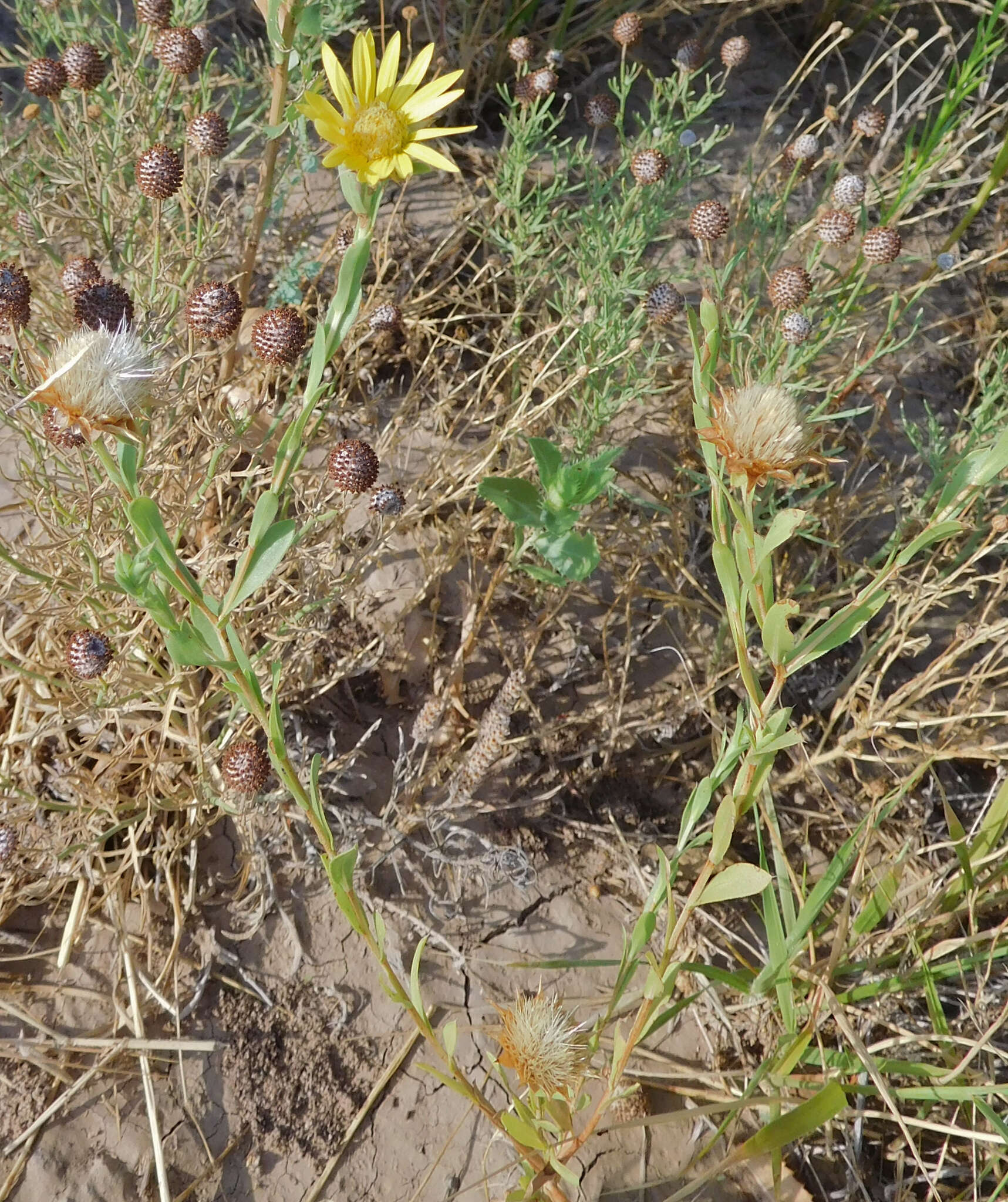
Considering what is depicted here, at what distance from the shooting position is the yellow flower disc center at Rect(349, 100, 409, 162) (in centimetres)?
118

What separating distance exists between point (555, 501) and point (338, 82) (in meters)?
0.71

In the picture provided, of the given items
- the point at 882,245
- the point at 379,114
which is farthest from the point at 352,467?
the point at 882,245

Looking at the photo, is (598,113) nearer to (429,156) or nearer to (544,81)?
(544,81)

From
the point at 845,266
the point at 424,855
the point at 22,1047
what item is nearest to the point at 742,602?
the point at 424,855

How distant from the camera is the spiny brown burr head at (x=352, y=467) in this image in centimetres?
158

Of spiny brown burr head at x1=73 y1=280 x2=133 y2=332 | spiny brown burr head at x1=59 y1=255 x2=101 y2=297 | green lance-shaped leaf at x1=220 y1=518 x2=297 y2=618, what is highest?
spiny brown burr head at x1=59 y1=255 x2=101 y2=297

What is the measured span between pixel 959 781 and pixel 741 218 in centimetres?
151

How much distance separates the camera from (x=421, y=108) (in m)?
1.31

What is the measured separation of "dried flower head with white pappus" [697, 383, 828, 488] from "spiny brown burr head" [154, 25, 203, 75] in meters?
1.37

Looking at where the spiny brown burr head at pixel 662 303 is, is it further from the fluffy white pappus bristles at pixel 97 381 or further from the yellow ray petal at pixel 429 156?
the fluffy white pappus bristles at pixel 97 381

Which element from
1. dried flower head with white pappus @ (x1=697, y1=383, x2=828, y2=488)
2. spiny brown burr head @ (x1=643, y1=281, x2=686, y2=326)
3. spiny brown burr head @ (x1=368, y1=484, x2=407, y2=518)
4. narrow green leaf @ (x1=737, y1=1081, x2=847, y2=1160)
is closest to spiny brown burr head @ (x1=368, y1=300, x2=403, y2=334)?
spiny brown burr head @ (x1=368, y1=484, x2=407, y2=518)

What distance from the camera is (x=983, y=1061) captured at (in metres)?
1.86

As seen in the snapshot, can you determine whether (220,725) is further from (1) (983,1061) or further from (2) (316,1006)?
(1) (983,1061)

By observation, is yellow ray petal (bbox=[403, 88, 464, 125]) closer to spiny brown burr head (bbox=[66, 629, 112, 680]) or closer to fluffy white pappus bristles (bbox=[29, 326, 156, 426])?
fluffy white pappus bristles (bbox=[29, 326, 156, 426])
